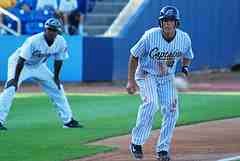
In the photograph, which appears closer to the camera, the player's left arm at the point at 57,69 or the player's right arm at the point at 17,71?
the player's right arm at the point at 17,71

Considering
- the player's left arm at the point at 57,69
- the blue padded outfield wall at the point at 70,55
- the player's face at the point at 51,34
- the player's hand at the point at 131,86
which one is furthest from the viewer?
the blue padded outfield wall at the point at 70,55

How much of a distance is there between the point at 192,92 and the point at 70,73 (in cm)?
407

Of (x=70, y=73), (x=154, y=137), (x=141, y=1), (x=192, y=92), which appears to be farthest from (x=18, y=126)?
(x=141, y=1)

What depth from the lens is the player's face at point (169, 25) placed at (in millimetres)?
9648

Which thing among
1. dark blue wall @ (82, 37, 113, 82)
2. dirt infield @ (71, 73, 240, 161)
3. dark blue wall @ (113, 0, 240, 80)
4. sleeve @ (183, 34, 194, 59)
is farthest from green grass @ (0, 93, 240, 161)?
dark blue wall @ (113, 0, 240, 80)

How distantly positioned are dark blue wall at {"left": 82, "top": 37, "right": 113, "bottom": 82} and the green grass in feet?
12.0

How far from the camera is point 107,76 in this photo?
2395 cm

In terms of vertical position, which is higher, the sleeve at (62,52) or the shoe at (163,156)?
the sleeve at (62,52)

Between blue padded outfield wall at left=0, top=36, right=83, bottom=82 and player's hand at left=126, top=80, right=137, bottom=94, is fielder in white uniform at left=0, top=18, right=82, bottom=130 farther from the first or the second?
Answer: blue padded outfield wall at left=0, top=36, right=83, bottom=82

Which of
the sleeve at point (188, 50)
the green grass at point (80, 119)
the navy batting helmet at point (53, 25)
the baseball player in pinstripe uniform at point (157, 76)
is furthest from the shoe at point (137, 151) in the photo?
the navy batting helmet at point (53, 25)

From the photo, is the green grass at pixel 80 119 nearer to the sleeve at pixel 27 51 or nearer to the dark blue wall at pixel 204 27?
the sleeve at pixel 27 51

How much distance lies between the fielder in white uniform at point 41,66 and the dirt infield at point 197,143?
5.01ft

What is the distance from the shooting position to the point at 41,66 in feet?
43.4

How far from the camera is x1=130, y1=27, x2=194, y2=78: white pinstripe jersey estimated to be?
981 cm
